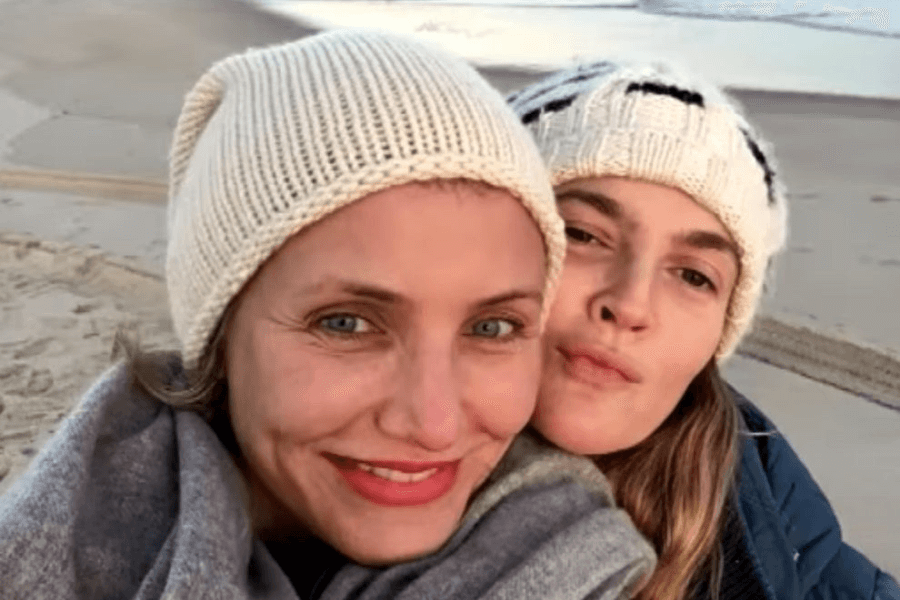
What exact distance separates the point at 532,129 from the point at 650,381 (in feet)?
1.75

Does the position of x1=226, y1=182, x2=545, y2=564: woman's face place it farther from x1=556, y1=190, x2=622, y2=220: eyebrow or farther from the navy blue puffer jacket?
the navy blue puffer jacket

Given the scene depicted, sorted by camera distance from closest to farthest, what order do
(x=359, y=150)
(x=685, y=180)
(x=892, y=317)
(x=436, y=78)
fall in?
1. (x=359, y=150)
2. (x=436, y=78)
3. (x=685, y=180)
4. (x=892, y=317)

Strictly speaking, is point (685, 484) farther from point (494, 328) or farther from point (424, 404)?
point (424, 404)

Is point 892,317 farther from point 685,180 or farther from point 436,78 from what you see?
point 436,78

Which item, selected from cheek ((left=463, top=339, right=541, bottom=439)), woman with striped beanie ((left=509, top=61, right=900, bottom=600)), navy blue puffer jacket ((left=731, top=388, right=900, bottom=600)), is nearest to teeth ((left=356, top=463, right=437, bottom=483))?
cheek ((left=463, top=339, right=541, bottom=439))

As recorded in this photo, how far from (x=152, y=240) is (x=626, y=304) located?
12.8 feet

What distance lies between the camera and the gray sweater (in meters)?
1.59

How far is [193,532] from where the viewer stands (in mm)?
1619

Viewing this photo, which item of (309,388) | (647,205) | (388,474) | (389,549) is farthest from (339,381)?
(647,205)

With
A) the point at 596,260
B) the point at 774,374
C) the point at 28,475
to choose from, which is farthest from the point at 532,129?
the point at 774,374

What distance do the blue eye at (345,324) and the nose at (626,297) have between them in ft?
1.98

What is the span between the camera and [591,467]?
2057 mm

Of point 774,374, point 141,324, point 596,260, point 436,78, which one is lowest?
point 141,324

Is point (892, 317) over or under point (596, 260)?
under
